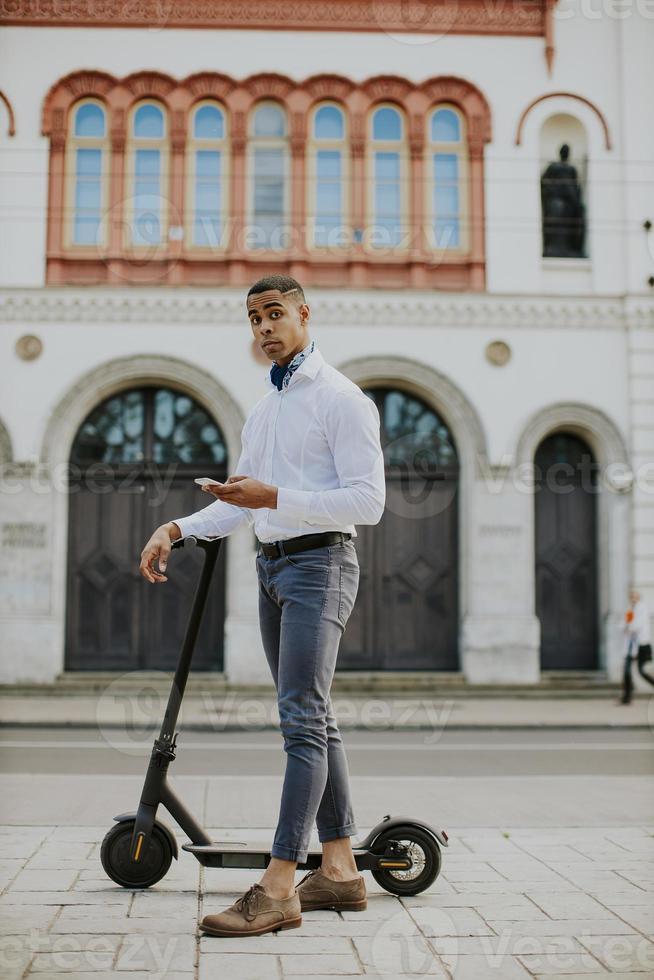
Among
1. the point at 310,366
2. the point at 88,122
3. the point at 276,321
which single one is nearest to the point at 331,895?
the point at 310,366

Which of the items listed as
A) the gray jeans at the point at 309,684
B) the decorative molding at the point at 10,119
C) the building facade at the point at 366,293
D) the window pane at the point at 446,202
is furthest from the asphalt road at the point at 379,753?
the decorative molding at the point at 10,119

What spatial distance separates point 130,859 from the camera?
4.37 m

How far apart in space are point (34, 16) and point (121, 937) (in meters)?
17.6

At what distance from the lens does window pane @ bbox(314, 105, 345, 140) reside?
1842 centimetres

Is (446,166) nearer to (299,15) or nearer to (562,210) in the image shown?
(562,210)

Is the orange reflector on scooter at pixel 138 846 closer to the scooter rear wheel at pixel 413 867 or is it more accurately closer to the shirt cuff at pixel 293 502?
the scooter rear wheel at pixel 413 867

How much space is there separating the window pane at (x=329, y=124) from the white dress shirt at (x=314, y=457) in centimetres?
1500

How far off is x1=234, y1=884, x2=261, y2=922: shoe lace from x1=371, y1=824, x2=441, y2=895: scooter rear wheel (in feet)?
2.22

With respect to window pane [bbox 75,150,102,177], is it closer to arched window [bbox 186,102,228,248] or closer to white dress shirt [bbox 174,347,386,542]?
arched window [bbox 186,102,228,248]

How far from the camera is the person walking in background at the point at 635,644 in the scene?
15.8m

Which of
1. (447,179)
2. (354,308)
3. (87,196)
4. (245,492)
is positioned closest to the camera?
(245,492)

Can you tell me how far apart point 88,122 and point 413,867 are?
1621cm

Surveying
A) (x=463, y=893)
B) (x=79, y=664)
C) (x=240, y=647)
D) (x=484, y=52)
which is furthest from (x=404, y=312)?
(x=463, y=893)

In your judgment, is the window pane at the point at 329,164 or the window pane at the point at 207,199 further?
the window pane at the point at 329,164
